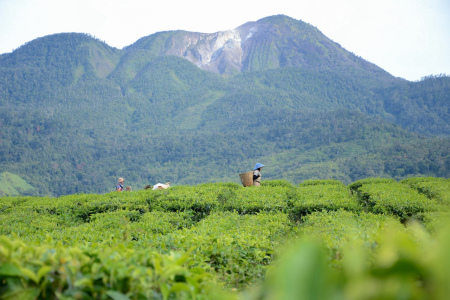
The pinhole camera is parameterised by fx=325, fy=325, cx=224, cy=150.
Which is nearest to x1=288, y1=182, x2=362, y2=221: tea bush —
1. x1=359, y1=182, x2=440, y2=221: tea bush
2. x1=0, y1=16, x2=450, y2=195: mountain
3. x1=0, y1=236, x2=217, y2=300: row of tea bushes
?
x1=359, y1=182, x2=440, y2=221: tea bush

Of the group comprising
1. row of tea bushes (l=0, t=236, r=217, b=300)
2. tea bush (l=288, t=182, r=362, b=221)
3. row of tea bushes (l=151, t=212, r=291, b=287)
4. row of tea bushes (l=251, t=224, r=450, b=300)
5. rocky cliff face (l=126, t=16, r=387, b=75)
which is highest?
rocky cliff face (l=126, t=16, r=387, b=75)

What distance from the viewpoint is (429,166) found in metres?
53.8

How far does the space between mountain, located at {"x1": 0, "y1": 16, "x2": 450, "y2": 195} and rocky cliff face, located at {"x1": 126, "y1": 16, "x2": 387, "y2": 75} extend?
1.02 m

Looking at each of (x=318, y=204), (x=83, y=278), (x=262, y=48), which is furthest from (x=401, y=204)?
(x=262, y=48)

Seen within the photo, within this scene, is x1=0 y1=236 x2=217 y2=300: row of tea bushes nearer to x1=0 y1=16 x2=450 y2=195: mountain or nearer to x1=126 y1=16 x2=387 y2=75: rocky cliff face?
x1=0 y1=16 x2=450 y2=195: mountain

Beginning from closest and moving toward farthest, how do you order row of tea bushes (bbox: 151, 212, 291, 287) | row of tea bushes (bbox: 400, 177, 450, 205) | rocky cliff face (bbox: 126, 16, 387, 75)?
row of tea bushes (bbox: 151, 212, 291, 287)
row of tea bushes (bbox: 400, 177, 450, 205)
rocky cliff face (bbox: 126, 16, 387, 75)

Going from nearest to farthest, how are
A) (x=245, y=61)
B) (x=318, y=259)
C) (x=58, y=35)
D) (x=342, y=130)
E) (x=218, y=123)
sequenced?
(x=318, y=259)
(x=342, y=130)
(x=218, y=123)
(x=58, y=35)
(x=245, y=61)

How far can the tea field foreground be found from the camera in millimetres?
517

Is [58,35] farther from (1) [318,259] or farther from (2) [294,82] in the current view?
(1) [318,259]

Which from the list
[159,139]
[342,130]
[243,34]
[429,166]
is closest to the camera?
[429,166]

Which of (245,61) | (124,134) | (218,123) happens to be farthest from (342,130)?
(245,61)

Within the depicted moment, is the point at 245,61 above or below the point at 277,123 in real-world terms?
above

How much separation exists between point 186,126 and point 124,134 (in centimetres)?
2155

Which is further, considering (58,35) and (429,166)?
(58,35)
